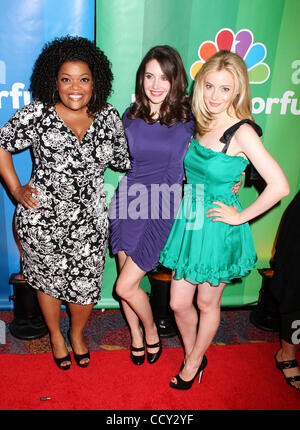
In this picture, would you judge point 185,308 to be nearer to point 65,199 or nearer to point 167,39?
point 65,199

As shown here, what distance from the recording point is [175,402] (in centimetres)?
216

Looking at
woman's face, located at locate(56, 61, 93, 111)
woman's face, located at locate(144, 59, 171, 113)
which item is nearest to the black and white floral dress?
woman's face, located at locate(56, 61, 93, 111)

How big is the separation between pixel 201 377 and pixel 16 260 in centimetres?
156

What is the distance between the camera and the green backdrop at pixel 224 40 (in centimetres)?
231

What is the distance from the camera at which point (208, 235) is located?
194 centimetres

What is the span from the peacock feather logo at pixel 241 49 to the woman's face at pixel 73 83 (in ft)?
2.88

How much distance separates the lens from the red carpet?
7.01 ft

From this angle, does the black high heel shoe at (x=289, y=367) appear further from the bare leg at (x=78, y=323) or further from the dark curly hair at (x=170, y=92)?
the dark curly hair at (x=170, y=92)

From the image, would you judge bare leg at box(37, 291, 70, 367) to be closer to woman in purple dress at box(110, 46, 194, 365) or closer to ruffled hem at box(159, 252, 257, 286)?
woman in purple dress at box(110, 46, 194, 365)

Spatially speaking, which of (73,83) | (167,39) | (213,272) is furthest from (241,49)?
(213,272)

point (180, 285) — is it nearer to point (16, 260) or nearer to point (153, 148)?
point (153, 148)

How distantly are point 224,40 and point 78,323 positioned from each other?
6.66 ft

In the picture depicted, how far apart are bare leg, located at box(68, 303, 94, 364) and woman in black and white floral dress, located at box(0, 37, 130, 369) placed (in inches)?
1.3

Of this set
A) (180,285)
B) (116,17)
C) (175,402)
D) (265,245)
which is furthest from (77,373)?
(116,17)
